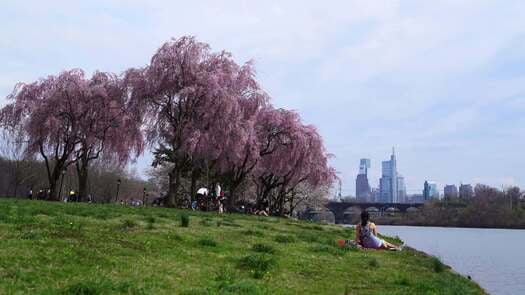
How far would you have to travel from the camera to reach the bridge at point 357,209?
149875 millimetres

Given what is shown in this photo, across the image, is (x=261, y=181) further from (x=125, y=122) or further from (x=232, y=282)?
(x=232, y=282)

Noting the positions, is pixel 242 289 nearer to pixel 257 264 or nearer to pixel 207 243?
pixel 257 264

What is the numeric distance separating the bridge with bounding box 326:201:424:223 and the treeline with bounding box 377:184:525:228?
2510 mm

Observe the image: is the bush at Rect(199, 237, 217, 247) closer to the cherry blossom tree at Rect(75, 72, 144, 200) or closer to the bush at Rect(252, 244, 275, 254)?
the bush at Rect(252, 244, 275, 254)

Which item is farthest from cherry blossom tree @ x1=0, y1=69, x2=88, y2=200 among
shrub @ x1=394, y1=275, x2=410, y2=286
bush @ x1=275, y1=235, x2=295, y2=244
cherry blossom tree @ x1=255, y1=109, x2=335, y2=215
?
shrub @ x1=394, y1=275, x2=410, y2=286

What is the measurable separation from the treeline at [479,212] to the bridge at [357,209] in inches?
98.8

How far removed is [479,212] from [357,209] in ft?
99.8

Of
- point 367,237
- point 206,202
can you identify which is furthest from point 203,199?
point 367,237

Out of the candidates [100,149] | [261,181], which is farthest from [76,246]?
[261,181]

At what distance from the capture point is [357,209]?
15288 cm

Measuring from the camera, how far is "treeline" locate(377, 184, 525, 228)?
14000 centimetres

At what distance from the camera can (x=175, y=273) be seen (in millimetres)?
9633

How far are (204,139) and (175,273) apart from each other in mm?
34009

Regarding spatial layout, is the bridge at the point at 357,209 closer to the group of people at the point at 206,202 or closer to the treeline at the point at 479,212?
the treeline at the point at 479,212
